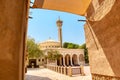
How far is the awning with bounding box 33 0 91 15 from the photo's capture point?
5.85m

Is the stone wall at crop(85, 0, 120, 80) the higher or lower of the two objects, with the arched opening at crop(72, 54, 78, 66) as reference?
higher

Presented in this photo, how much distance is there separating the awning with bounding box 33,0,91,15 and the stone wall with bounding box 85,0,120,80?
444mm

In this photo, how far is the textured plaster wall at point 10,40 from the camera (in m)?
2.07

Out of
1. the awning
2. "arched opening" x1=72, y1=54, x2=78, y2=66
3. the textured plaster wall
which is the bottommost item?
"arched opening" x1=72, y1=54, x2=78, y2=66

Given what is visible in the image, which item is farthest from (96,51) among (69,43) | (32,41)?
(69,43)

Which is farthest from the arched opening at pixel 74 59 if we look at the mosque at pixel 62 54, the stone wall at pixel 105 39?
the stone wall at pixel 105 39

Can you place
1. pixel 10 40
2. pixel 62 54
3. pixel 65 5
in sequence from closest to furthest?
pixel 10 40 → pixel 65 5 → pixel 62 54

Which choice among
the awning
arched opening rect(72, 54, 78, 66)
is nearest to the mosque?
arched opening rect(72, 54, 78, 66)

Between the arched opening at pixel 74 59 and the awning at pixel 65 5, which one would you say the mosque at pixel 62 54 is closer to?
the arched opening at pixel 74 59

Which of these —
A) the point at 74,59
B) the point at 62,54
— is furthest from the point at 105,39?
the point at 74,59

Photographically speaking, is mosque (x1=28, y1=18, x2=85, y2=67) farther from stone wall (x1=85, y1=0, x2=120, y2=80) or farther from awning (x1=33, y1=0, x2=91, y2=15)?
stone wall (x1=85, y1=0, x2=120, y2=80)

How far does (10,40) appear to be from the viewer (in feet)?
7.12

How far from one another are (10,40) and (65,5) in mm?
4546

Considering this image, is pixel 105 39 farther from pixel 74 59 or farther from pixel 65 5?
pixel 74 59
